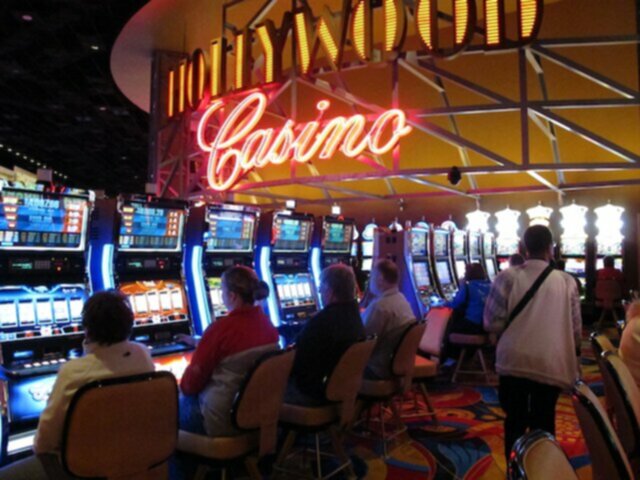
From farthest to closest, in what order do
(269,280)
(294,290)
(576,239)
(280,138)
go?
1. (576,239)
2. (280,138)
3. (294,290)
4. (269,280)

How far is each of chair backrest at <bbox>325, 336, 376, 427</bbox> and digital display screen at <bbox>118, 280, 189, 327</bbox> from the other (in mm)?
1195

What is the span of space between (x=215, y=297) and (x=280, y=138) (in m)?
4.84

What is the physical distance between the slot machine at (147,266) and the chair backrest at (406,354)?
4.42 feet

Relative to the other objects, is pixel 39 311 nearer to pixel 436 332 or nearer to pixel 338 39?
pixel 436 332

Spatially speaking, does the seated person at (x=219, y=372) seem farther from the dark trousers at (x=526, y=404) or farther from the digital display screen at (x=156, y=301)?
the dark trousers at (x=526, y=404)

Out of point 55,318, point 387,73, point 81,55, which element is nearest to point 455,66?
point 387,73

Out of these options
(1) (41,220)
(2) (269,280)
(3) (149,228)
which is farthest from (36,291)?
(2) (269,280)

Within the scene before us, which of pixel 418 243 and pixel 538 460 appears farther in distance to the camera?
pixel 418 243

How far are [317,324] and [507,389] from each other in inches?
43.2

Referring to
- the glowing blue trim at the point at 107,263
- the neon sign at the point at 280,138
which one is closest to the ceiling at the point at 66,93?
the neon sign at the point at 280,138

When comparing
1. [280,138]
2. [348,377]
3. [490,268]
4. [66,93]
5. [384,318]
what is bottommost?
[348,377]

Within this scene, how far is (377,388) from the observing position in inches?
154

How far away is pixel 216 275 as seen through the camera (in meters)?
4.31

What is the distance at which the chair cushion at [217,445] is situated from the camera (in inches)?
105
